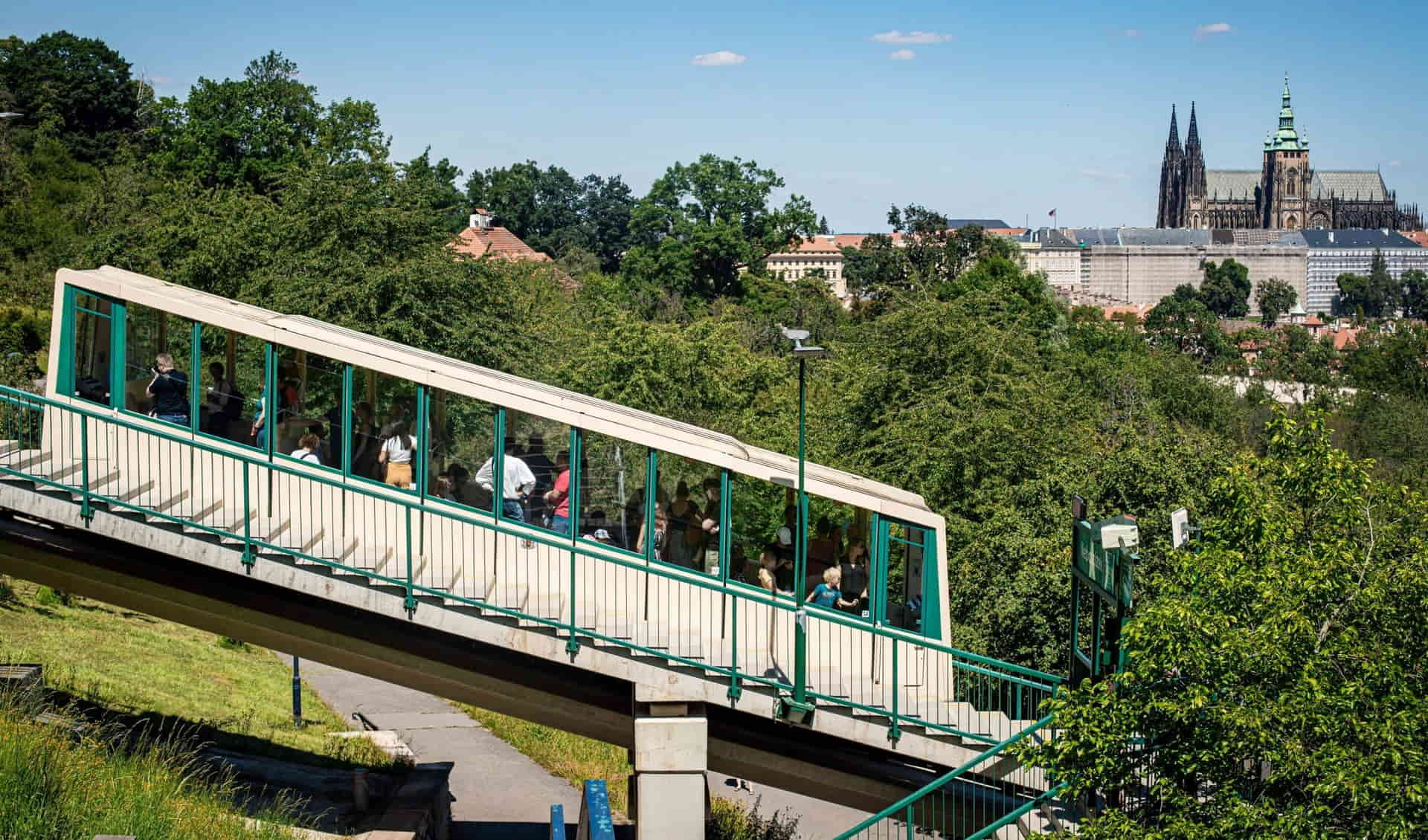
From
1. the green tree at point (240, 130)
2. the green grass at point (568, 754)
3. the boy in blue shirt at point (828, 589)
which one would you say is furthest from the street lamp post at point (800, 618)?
the green tree at point (240, 130)

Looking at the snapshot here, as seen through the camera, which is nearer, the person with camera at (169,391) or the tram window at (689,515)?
the person with camera at (169,391)

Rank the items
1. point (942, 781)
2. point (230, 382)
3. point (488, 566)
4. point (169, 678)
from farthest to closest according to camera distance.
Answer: point (169, 678) < point (230, 382) < point (488, 566) < point (942, 781)

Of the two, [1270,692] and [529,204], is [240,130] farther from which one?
[529,204]

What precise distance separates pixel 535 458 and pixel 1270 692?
327 inches

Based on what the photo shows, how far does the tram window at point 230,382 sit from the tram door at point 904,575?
7.47 meters

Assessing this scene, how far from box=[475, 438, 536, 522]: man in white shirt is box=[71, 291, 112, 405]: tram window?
445 centimetres

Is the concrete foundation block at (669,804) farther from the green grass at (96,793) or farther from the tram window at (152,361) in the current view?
the tram window at (152,361)

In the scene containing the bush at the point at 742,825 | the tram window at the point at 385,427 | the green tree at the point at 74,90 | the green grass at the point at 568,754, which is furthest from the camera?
the green tree at the point at 74,90

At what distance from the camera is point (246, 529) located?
50.4 feet

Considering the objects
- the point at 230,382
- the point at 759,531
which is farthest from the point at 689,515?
the point at 230,382

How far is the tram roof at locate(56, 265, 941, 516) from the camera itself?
52.0 feet

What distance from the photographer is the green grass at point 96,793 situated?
12289 mm

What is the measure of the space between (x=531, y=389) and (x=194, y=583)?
4472 millimetres

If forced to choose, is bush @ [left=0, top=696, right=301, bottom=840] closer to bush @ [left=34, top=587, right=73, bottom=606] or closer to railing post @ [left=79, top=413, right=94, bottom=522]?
railing post @ [left=79, top=413, right=94, bottom=522]
